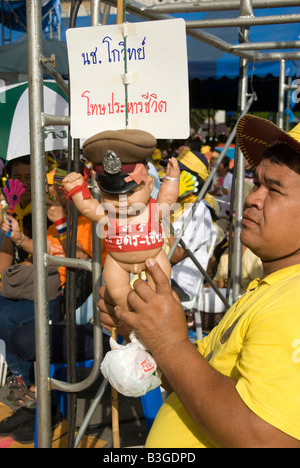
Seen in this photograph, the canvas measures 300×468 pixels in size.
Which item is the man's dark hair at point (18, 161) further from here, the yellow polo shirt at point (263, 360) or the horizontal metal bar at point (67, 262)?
the yellow polo shirt at point (263, 360)

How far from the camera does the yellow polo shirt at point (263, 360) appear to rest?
0.95 m

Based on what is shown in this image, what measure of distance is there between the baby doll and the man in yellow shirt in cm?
21

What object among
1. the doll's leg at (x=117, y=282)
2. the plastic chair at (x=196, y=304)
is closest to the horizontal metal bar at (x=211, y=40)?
the doll's leg at (x=117, y=282)

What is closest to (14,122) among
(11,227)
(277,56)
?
(11,227)

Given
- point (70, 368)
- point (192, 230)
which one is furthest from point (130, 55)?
point (192, 230)

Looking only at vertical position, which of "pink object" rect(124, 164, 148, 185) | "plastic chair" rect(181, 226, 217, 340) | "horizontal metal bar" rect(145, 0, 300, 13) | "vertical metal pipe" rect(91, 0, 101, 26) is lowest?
"plastic chair" rect(181, 226, 217, 340)

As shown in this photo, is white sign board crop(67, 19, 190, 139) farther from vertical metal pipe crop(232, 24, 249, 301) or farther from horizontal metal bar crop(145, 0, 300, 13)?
vertical metal pipe crop(232, 24, 249, 301)

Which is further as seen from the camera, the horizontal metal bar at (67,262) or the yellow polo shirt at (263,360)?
the horizontal metal bar at (67,262)

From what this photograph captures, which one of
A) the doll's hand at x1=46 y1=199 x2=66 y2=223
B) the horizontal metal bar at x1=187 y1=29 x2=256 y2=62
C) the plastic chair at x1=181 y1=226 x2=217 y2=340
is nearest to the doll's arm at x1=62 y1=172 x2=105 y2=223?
the horizontal metal bar at x1=187 y1=29 x2=256 y2=62

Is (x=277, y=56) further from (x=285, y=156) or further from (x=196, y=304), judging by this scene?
(x=196, y=304)

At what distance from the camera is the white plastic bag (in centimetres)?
128

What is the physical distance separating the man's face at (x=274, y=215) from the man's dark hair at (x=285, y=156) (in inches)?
0.5

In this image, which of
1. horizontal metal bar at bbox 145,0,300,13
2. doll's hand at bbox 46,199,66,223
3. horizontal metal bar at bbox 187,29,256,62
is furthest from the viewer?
doll's hand at bbox 46,199,66,223
